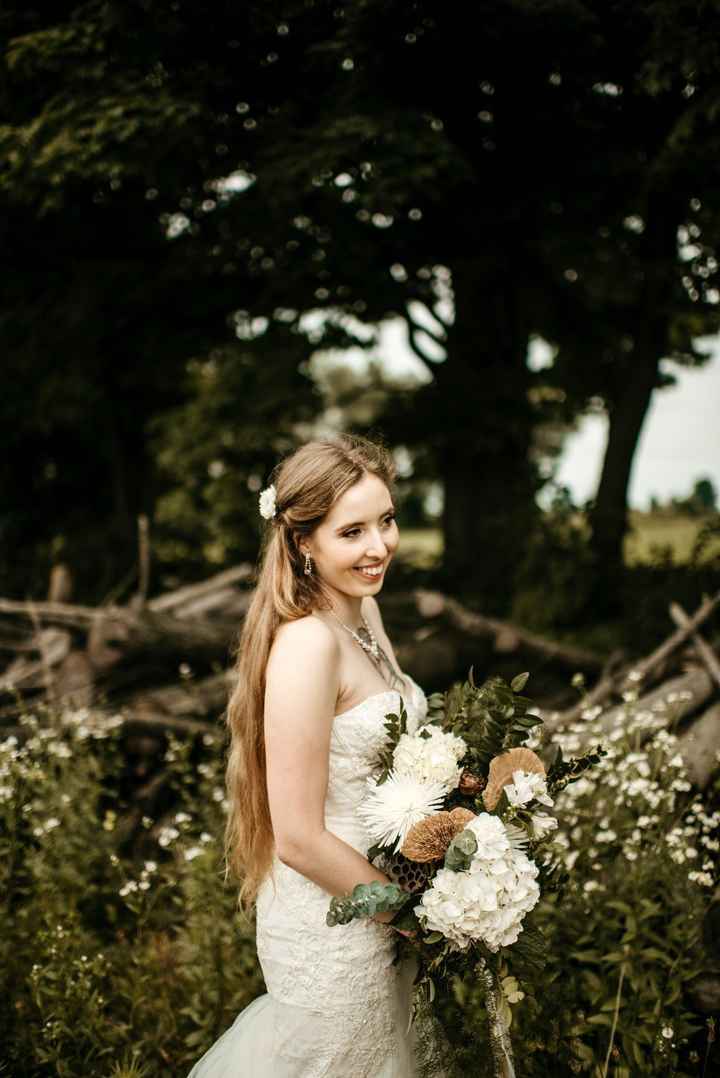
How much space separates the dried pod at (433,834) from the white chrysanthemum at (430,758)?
0.37 feet

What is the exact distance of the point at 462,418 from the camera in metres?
9.34

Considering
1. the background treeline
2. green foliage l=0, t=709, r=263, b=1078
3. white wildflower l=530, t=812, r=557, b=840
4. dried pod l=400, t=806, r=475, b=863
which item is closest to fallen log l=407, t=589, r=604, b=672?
green foliage l=0, t=709, r=263, b=1078

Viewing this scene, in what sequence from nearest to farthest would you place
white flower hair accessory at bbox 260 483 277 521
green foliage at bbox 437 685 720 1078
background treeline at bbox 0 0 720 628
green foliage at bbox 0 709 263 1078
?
white flower hair accessory at bbox 260 483 277 521 → green foliage at bbox 437 685 720 1078 → green foliage at bbox 0 709 263 1078 → background treeline at bbox 0 0 720 628

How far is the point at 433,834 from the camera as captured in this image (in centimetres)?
206

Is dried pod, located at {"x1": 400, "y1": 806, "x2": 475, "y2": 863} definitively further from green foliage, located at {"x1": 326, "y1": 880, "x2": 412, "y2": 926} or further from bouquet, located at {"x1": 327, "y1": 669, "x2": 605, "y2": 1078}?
green foliage, located at {"x1": 326, "y1": 880, "x2": 412, "y2": 926}

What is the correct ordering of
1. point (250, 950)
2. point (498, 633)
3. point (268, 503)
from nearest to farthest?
point (268, 503), point (250, 950), point (498, 633)

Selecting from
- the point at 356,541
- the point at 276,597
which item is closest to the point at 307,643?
the point at 276,597

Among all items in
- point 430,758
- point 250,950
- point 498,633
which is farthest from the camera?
point 498,633

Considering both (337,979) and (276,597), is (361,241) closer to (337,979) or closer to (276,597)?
(276,597)

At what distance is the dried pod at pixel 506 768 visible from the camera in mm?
2141

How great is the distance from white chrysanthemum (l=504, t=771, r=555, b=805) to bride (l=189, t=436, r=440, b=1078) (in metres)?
0.42

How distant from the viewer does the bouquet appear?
6.50 feet

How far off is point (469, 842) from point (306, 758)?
0.46 meters

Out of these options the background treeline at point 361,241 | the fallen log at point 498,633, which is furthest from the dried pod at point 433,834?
the background treeline at point 361,241
